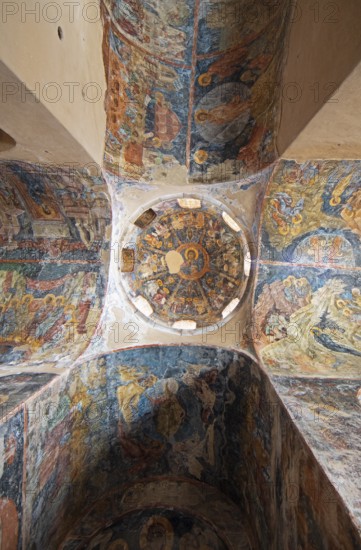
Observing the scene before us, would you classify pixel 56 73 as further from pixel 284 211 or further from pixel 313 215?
pixel 313 215

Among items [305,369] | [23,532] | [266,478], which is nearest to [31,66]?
[305,369]

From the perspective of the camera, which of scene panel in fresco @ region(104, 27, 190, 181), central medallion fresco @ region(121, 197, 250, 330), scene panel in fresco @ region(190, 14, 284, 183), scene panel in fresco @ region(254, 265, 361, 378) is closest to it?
scene panel in fresco @ region(190, 14, 284, 183)

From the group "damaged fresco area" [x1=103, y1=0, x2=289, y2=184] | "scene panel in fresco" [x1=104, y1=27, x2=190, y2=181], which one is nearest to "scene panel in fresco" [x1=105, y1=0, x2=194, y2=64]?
"damaged fresco area" [x1=103, y1=0, x2=289, y2=184]

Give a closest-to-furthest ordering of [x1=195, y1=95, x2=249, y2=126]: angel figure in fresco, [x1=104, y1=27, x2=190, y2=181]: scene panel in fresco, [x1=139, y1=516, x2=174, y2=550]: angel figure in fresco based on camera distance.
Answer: [x1=104, y1=27, x2=190, y2=181]: scene panel in fresco → [x1=195, y1=95, x2=249, y2=126]: angel figure in fresco → [x1=139, y1=516, x2=174, y2=550]: angel figure in fresco

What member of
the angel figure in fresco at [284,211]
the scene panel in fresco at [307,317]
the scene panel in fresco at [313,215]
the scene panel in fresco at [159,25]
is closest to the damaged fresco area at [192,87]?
the scene panel in fresco at [159,25]

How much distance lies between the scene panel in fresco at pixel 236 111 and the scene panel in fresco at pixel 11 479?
5649 millimetres

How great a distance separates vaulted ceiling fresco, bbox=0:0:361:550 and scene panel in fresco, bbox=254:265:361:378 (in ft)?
0.13

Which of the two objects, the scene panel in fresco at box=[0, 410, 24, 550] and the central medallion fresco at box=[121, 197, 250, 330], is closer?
the scene panel in fresco at box=[0, 410, 24, 550]

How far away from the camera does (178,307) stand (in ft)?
26.7

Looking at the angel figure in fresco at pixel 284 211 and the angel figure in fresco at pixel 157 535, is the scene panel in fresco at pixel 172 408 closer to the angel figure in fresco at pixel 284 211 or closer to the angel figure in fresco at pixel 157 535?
the angel figure in fresco at pixel 157 535

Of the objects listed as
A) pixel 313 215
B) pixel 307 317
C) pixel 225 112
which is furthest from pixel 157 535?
pixel 225 112

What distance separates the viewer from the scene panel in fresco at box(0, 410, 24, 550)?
501 cm

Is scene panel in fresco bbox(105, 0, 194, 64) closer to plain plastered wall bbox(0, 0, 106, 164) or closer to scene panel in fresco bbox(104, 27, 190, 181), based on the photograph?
scene panel in fresco bbox(104, 27, 190, 181)

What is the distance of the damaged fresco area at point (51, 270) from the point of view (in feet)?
22.0
